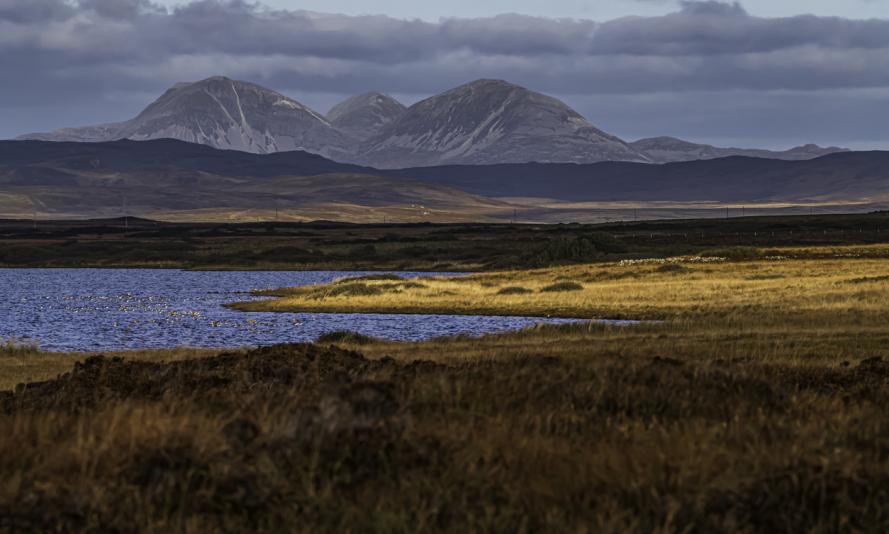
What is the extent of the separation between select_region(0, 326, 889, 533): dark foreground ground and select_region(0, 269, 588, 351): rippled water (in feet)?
120

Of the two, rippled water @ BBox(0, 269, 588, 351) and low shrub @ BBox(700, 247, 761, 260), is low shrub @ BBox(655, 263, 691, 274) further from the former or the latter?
rippled water @ BBox(0, 269, 588, 351)

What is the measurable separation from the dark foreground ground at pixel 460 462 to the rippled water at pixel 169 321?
120 ft

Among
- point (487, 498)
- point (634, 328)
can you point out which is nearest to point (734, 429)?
point (487, 498)

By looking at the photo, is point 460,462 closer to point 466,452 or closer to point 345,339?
point 466,452

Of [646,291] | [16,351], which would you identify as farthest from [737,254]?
[16,351]

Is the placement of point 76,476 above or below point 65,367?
above

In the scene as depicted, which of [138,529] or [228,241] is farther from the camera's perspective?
[228,241]

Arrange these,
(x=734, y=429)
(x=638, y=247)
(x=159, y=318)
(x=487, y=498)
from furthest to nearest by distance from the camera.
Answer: (x=638, y=247), (x=159, y=318), (x=734, y=429), (x=487, y=498)

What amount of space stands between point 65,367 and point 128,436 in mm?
22638

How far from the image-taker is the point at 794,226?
198375 millimetres

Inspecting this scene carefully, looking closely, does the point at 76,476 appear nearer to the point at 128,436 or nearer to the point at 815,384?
Answer: the point at 128,436

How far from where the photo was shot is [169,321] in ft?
217

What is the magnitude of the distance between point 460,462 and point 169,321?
57474 millimetres

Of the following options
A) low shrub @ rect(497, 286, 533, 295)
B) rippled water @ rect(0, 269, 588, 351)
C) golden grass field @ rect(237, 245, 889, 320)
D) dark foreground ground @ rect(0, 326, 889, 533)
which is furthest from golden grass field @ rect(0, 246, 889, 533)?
low shrub @ rect(497, 286, 533, 295)
